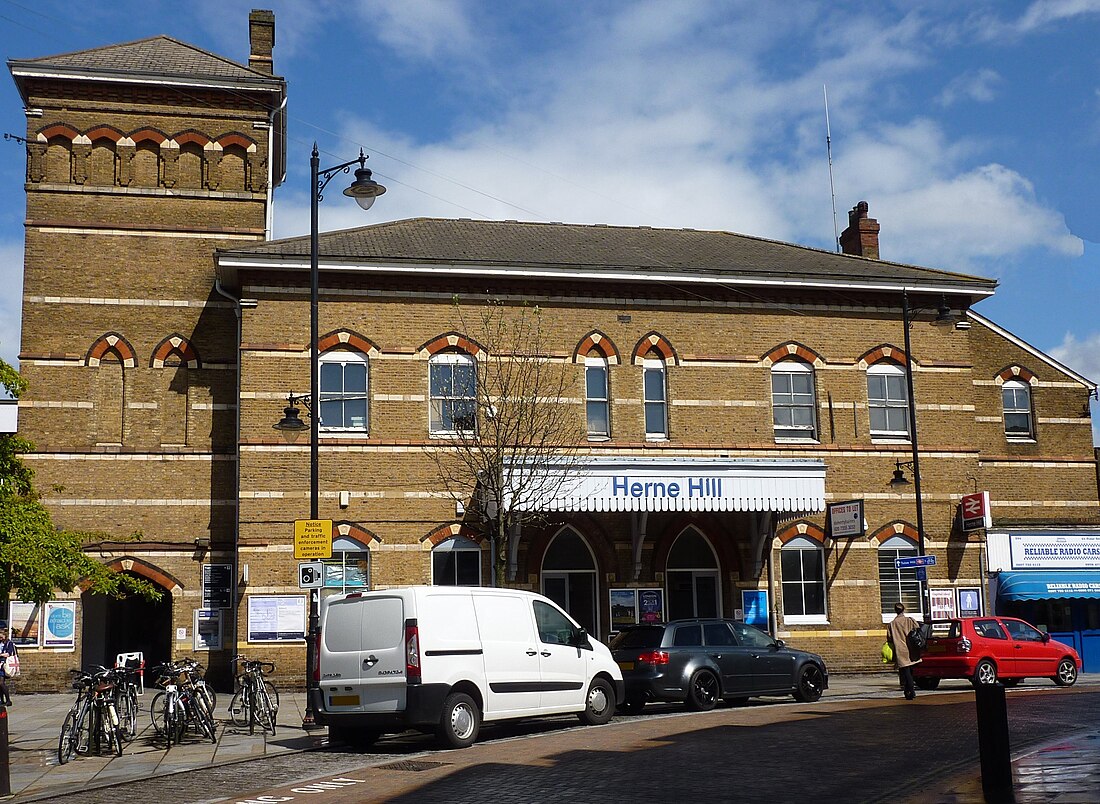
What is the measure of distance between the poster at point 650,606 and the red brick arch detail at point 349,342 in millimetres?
7945

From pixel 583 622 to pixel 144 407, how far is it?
35.7 feet

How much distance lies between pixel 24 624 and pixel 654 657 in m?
14.4

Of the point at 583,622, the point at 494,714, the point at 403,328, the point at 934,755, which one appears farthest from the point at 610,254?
the point at 934,755

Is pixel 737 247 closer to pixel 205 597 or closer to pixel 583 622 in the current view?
pixel 583 622

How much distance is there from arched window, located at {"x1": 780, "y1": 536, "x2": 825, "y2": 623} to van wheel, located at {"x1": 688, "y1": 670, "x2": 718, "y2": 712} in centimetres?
803

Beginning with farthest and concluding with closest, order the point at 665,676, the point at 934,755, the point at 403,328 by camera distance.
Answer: the point at 403,328 < the point at 665,676 < the point at 934,755

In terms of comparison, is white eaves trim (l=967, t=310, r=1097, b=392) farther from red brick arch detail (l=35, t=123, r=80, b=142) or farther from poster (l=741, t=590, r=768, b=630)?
red brick arch detail (l=35, t=123, r=80, b=142)

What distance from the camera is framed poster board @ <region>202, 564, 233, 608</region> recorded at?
25531 mm

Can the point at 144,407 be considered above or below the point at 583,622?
above

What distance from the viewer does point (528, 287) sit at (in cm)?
2617

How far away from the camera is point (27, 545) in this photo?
15.6m

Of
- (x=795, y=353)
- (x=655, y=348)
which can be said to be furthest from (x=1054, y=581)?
(x=655, y=348)

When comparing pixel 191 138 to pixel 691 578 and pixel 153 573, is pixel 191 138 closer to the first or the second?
pixel 153 573

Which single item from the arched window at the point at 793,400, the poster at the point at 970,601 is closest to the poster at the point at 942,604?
the poster at the point at 970,601
